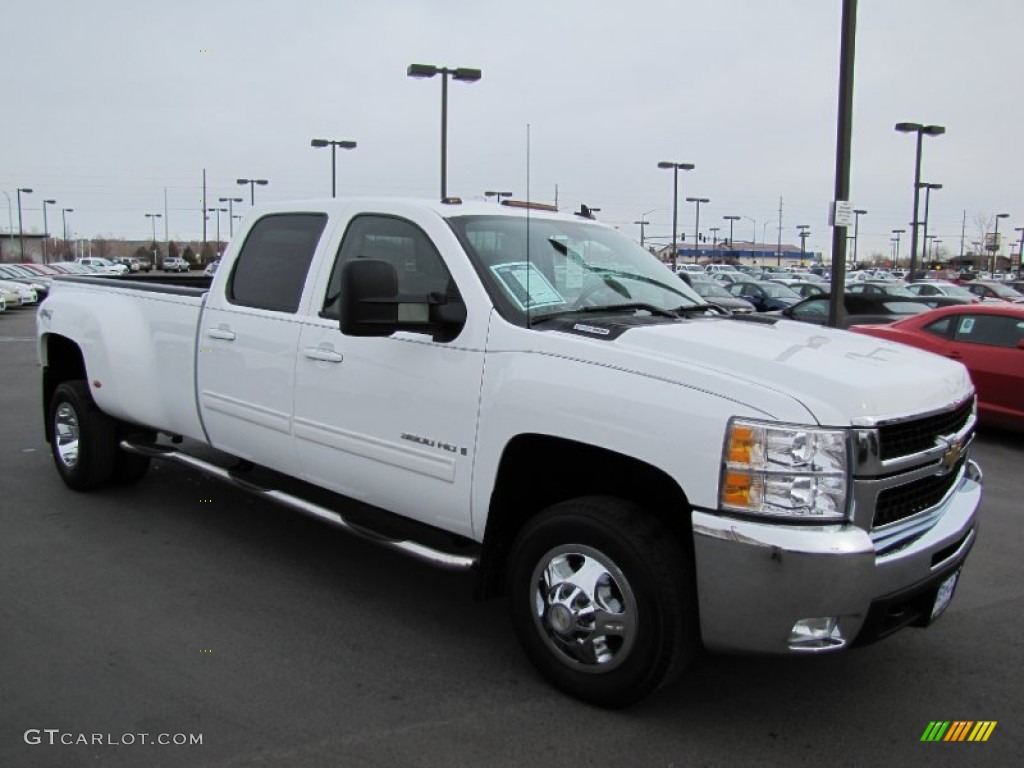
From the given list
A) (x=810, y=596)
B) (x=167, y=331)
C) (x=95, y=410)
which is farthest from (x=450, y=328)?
(x=95, y=410)

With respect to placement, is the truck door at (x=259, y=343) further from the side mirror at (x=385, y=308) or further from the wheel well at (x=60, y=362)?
the wheel well at (x=60, y=362)

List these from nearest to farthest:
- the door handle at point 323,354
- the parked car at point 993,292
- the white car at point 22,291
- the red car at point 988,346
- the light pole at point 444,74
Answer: the door handle at point 323,354, the red car at point 988,346, the light pole at point 444,74, the parked car at point 993,292, the white car at point 22,291

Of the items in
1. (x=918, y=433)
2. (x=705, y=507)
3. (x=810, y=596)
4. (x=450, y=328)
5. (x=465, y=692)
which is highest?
(x=450, y=328)

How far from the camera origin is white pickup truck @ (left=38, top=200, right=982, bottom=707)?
285cm

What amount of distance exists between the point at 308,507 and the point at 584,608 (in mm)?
1698

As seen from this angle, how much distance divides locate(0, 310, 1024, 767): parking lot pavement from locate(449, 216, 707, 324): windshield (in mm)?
1584

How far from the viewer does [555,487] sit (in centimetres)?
371

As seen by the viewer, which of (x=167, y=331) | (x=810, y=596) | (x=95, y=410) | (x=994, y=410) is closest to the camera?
(x=810, y=596)

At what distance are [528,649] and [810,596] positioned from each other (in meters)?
1.21

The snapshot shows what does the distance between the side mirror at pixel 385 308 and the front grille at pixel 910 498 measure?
5.81 ft

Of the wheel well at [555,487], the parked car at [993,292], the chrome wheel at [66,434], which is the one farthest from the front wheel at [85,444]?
the parked car at [993,292]

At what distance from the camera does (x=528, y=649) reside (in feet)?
11.6

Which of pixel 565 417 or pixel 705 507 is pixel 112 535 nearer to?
pixel 565 417

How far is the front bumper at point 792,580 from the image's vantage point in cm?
278
